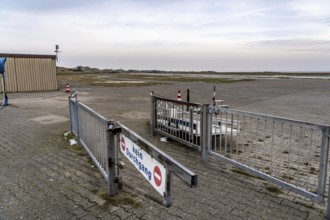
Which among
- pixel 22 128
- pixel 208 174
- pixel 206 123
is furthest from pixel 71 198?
pixel 22 128

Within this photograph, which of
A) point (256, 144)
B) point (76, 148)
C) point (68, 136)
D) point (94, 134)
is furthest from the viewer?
point (68, 136)

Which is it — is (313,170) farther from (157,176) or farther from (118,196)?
(157,176)

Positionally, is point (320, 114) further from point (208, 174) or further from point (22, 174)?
point (22, 174)

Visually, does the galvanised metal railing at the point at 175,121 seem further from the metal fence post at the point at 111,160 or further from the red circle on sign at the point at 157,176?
the red circle on sign at the point at 157,176

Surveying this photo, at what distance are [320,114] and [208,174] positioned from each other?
9397 mm

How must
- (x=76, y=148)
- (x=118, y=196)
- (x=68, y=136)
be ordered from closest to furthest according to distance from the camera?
(x=118, y=196) < (x=76, y=148) < (x=68, y=136)

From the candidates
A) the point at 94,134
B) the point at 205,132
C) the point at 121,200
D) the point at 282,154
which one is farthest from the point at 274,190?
the point at 94,134

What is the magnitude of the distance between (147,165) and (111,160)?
114 centimetres

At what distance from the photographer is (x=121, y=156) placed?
418 cm

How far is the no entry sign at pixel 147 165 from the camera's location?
2.73m

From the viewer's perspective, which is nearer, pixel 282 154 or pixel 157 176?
pixel 157 176

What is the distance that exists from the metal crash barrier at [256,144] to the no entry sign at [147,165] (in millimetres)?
2266

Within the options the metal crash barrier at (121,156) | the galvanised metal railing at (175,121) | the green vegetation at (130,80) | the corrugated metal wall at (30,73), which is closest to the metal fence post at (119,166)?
the metal crash barrier at (121,156)

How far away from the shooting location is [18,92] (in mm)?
23188
